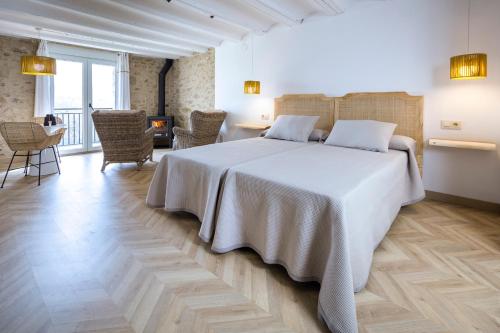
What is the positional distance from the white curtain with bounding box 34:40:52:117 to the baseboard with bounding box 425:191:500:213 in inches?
261

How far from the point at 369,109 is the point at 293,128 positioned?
3.29 ft

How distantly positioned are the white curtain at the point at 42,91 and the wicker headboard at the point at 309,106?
442 centimetres

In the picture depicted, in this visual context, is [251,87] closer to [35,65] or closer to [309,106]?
[309,106]

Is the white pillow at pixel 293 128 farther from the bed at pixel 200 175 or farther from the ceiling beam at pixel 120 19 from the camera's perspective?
the ceiling beam at pixel 120 19

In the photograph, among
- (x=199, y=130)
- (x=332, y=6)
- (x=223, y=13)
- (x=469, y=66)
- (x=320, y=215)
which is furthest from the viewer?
(x=199, y=130)

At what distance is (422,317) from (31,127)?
4691 millimetres

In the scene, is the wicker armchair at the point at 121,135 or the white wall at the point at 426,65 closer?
the white wall at the point at 426,65

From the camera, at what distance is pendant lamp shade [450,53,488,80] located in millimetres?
2771

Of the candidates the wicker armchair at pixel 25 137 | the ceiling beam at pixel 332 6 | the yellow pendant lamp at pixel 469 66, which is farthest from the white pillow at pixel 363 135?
the wicker armchair at pixel 25 137

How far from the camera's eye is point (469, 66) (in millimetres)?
2811

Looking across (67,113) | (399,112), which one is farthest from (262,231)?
(67,113)

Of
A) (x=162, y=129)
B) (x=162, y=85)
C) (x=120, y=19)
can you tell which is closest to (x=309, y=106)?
(x=120, y=19)

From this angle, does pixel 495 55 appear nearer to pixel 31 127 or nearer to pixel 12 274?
pixel 12 274

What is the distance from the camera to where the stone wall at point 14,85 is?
17.2 ft
